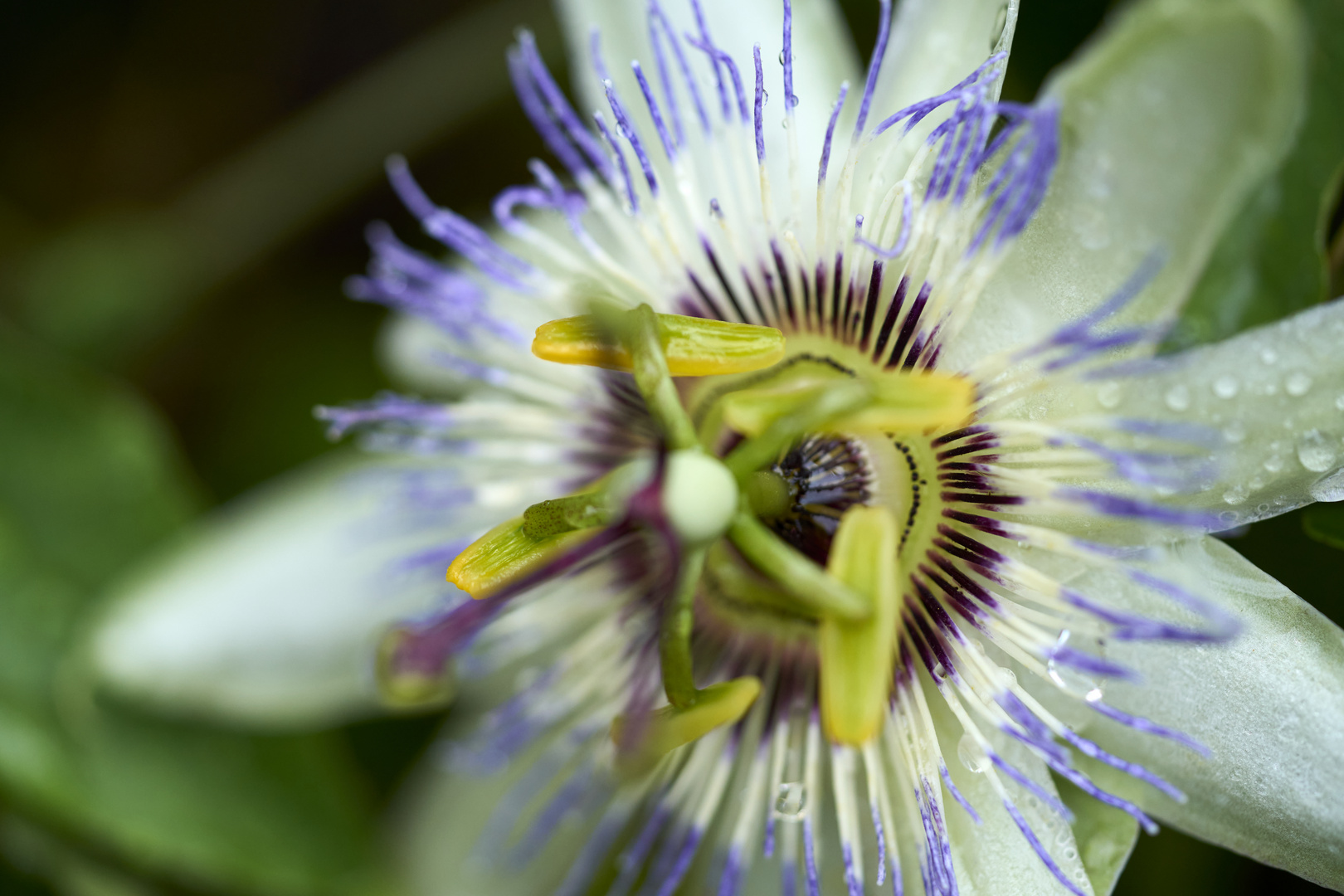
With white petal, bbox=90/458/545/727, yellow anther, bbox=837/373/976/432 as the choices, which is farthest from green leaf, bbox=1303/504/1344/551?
white petal, bbox=90/458/545/727

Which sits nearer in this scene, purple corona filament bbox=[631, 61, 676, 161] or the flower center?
the flower center

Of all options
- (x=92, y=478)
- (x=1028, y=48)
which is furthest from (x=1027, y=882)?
(x=92, y=478)

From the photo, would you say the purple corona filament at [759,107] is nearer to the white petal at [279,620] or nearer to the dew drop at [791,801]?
the dew drop at [791,801]

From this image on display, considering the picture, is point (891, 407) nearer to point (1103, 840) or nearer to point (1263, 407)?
point (1263, 407)

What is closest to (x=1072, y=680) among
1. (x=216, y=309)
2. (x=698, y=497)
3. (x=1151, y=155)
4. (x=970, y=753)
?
(x=970, y=753)

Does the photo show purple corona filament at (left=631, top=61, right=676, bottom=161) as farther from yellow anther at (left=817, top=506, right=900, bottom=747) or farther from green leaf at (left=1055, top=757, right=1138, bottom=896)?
green leaf at (left=1055, top=757, right=1138, bottom=896)

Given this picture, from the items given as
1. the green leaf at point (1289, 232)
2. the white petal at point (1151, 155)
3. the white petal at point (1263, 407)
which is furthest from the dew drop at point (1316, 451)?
the green leaf at point (1289, 232)
